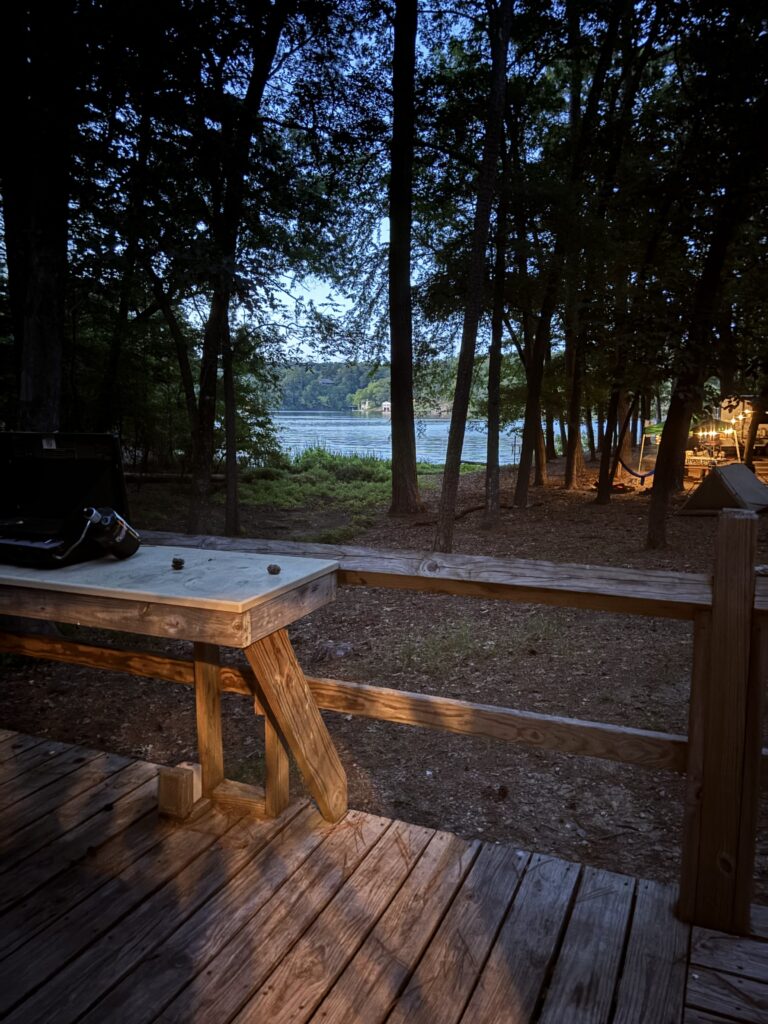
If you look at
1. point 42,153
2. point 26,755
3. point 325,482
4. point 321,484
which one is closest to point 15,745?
point 26,755

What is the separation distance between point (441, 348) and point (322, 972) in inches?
443

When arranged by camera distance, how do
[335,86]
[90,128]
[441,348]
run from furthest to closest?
1. [441,348]
2. [335,86]
3. [90,128]

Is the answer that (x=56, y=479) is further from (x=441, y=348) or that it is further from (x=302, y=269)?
(x=441, y=348)

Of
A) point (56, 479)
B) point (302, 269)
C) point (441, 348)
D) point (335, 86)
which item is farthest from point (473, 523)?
point (56, 479)

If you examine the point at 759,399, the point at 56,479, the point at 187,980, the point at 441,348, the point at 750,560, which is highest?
the point at 441,348

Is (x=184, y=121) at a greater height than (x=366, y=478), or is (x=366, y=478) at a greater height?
(x=184, y=121)

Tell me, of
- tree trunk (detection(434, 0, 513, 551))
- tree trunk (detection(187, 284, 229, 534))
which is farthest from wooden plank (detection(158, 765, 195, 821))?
tree trunk (detection(187, 284, 229, 534))

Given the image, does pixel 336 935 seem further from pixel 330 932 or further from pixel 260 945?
pixel 260 945

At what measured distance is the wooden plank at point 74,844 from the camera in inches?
80.7

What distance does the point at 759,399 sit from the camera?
12523 mm

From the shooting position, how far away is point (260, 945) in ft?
5.87

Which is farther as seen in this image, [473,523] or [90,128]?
[473,523]

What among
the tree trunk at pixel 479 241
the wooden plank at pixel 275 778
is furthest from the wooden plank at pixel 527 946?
the tree trunk at pixel 479 241

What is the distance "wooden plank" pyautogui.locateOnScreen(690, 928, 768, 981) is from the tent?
963 cm
